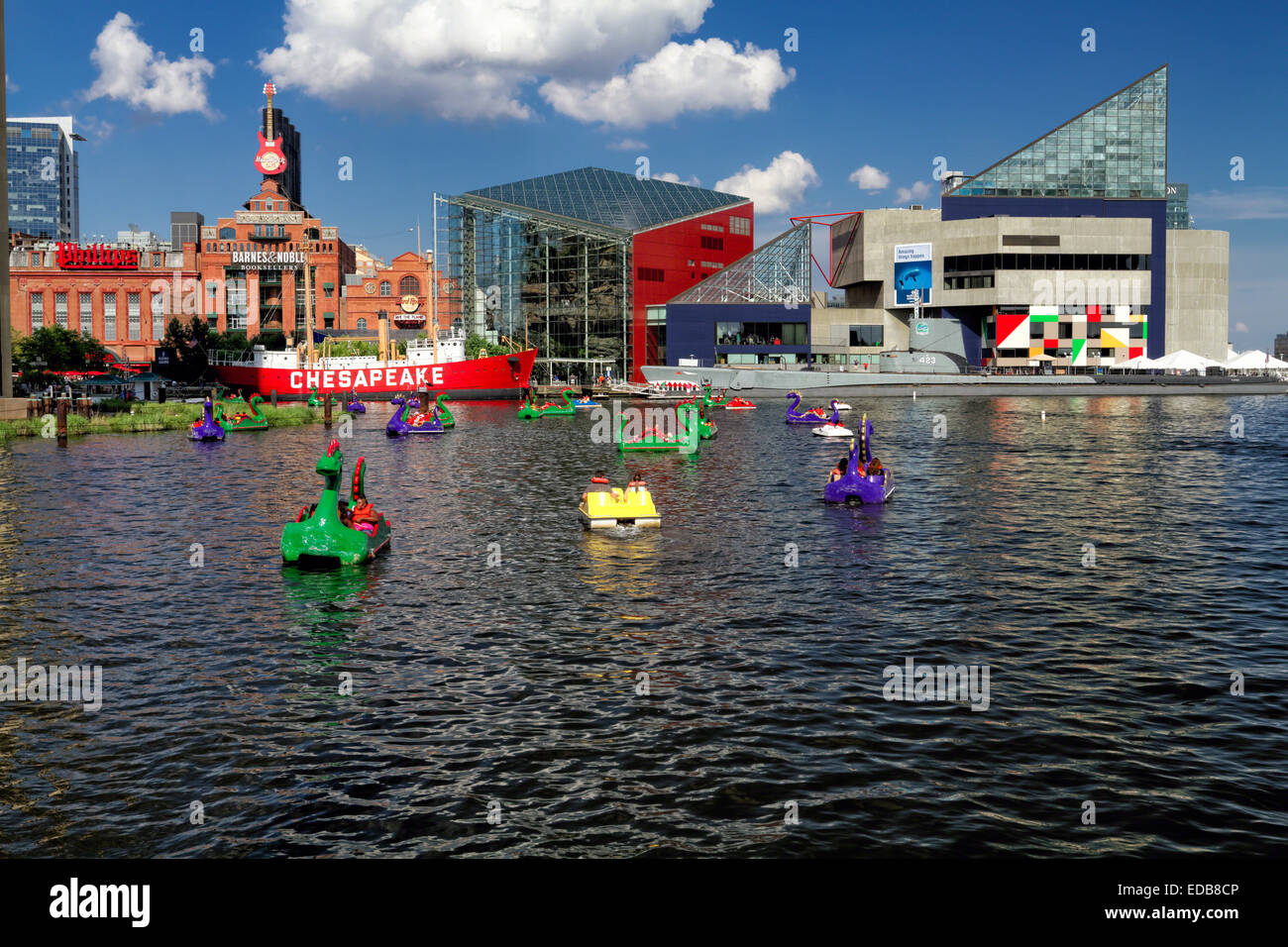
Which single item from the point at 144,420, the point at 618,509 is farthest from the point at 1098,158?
the point at 618,509

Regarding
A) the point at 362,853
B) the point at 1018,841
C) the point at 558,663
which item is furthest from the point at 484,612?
the point at 1018,841

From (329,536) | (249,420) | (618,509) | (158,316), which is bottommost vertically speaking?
(329,536)

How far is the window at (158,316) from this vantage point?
148 m

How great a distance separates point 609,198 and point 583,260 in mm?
13230

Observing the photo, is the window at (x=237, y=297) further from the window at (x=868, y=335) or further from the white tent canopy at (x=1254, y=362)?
the white tent canopy at (x=1254, y=362)

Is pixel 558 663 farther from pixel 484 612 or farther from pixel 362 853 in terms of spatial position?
pixel 362 853

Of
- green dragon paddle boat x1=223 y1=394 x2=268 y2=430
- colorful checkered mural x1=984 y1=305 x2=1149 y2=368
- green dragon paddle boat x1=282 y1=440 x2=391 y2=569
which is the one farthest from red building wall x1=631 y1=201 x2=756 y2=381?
green dragon paddle boat x1=282 y1=440 x2=391 y2=569

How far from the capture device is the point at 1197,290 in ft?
468

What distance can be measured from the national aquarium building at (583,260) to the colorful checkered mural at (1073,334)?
46.1 m

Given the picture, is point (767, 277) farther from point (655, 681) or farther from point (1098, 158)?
point (655, 681)

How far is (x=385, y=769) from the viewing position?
1185cm

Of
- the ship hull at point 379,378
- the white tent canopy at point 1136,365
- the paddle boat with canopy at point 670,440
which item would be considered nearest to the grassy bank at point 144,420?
the ship hull at point 379,378
